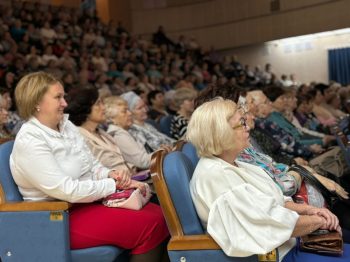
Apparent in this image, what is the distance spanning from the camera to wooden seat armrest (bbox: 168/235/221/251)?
1527 millimetres

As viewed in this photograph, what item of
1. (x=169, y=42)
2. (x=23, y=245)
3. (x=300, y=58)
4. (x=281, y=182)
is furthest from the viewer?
(x=169, y=42)

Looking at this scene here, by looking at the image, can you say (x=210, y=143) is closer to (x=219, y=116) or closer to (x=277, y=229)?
(x=219, y=116)

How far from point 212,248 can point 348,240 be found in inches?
32.6

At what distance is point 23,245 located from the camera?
1.98 m

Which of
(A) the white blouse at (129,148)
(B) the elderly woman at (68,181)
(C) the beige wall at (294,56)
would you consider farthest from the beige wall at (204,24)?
(B) the elderly woman at (68,181)

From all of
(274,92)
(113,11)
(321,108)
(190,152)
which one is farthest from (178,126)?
(113,11)

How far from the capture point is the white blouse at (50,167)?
75.7 inches

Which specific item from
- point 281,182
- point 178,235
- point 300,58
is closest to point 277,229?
point 178,235

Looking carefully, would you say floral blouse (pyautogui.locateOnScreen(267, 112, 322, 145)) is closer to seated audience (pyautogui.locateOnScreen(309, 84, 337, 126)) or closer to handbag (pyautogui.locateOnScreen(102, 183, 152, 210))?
seated audience (pyautogui.locateOnScreen(309, 84, 337, 126))

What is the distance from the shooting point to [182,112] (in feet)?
13.6

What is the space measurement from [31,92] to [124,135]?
112 cm

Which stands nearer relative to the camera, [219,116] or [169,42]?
[219,116]

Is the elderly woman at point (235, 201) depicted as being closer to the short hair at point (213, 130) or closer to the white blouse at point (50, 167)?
the short hair at point (213, 130)

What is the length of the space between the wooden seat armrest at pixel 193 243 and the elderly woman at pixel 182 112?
2275 mm
